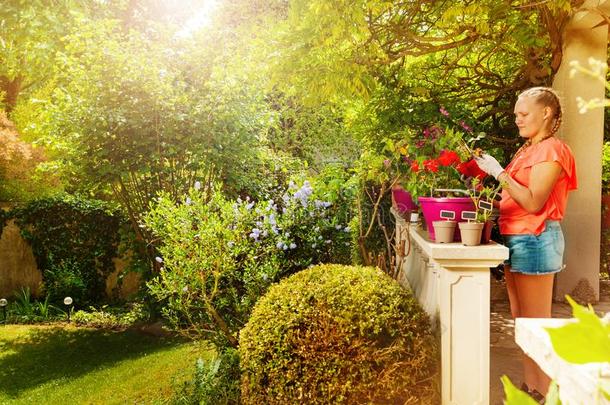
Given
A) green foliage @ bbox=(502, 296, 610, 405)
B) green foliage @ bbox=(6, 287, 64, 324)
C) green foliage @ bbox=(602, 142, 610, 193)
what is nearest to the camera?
green foliage @ bbox=(502, 296, 610, 405)

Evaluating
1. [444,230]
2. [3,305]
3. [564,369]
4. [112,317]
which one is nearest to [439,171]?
[444,230]

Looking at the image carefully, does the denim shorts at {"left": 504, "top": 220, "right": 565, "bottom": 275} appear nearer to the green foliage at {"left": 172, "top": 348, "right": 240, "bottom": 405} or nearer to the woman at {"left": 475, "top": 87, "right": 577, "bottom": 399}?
the woman at {"left": 475, "top": 87, "right": 577, "bottom": 399}

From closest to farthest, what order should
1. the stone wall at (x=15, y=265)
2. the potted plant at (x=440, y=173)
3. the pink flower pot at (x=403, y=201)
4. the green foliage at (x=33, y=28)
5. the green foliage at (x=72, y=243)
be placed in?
1. the potted plant at (x=440, y=173)
2. the pink flower pot at (x=403, y=201)
3. the green foliage at (x=72, y=243)
4. the green foliage at (x=33, y=28)
5. the stone wall at (x=15, y=265)

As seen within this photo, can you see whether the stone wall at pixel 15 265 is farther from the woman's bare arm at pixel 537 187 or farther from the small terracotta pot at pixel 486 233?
the woman's bare arm at pixel 537 187

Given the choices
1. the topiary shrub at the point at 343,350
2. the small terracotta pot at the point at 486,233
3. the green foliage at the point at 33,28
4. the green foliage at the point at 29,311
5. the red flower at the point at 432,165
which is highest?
the green foliage at the point at 33,28

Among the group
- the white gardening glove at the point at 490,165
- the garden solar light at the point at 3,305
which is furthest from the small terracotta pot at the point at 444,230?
the garden solar light at the point at 3,305

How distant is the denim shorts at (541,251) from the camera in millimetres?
2951

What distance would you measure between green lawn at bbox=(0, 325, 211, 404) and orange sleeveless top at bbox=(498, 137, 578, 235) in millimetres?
2703

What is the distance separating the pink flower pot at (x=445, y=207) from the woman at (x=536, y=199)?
195mm

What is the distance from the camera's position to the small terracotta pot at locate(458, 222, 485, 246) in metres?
2.79

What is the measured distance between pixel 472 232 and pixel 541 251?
0.43 m

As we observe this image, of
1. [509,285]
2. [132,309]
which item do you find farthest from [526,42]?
[132,309]

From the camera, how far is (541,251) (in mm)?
2955

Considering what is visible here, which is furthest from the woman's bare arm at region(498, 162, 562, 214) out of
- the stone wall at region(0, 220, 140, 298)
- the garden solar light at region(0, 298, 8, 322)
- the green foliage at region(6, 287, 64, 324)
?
the stone wall at region(0, 220, 140, 298)
